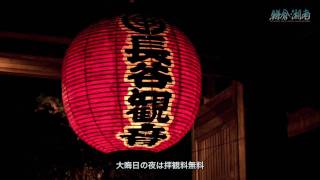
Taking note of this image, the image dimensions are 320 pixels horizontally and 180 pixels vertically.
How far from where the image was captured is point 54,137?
25.3 feet

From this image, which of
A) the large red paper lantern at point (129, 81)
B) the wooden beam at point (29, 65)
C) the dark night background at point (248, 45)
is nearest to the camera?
the large red paper lantern at point (129, 81)

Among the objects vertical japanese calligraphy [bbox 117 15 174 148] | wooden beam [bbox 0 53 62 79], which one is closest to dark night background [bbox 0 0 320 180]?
wooden beam [bbox 0 53 62 79]

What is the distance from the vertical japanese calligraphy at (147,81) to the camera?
3.32m

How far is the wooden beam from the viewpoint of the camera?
475 centimetres

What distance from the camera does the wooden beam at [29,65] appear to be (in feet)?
15.6

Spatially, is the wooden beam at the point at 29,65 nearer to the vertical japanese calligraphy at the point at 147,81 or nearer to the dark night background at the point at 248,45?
the dark night background at the point at 248,45

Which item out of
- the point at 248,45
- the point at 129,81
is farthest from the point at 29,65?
the point at 248,45

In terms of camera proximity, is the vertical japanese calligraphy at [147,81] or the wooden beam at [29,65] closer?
the vertical japanese calligraphy at [147,81]

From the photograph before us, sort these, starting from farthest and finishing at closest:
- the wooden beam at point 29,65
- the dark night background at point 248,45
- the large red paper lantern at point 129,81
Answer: the wooden beam at point 29,65 < the dark night background at point 248,45 < the large red paper lantern at point 129,81

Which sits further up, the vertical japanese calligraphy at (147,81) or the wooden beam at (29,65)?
the wooden beam at (29,65)

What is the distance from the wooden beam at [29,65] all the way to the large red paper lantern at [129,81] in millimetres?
1384

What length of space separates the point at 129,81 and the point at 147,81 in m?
0.13

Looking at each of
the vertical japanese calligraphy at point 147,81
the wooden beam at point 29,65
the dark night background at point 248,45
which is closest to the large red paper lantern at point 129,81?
the vertical japanese calligraphy at point 147,81

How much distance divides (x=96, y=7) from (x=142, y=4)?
3.50 feet
